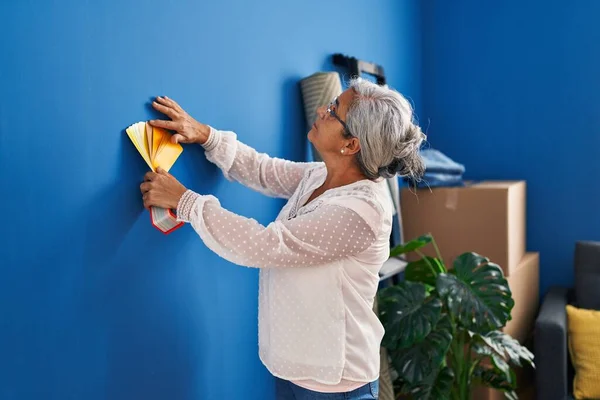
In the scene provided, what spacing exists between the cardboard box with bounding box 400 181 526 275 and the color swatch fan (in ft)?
4.66

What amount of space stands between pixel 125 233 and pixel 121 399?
37cm

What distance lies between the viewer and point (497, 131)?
310 centimetres

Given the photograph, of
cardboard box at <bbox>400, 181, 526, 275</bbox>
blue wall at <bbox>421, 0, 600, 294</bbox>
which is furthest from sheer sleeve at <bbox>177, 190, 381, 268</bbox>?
blue wall at <bbox>421, 0, 600, 294</bbox>

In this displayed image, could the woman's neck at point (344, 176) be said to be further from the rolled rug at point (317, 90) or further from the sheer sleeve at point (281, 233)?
the rolled rug at point (317, 90)

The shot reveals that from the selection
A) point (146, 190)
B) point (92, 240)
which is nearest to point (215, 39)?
point (146, 190)

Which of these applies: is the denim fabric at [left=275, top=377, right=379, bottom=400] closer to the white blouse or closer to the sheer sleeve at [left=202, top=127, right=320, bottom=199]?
the white blouse

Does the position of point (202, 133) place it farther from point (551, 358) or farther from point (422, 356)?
point (551, 358)

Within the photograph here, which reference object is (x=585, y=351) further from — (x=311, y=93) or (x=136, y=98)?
(x=136, y=98)

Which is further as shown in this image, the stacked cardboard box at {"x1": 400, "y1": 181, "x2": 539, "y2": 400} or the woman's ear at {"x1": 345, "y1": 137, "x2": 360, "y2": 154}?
the stacked cardboard box at {"x1": 400, "y1": 181, "x2": 539, "y2": 400}

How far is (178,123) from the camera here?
148 centimetres

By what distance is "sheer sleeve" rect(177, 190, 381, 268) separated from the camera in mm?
1332

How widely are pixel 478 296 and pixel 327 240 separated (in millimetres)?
961

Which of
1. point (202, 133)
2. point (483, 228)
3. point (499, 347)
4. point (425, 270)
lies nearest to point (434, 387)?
point (499, 347)

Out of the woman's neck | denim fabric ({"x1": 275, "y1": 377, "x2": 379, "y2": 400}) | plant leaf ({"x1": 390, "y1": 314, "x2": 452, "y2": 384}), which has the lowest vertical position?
plant leaf ({"x1": 390, "y1": 314, "x2": 452, "y2": 384})
